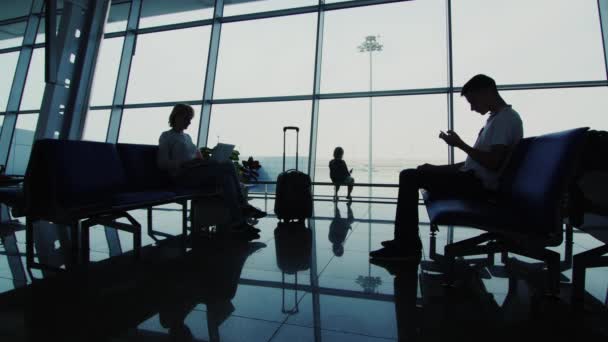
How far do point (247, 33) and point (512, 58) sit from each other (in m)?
4.17

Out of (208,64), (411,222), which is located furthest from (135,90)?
(411,222)

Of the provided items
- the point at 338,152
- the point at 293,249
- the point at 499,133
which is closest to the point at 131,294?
the point at 293,249

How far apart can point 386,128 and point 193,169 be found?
3.37 m

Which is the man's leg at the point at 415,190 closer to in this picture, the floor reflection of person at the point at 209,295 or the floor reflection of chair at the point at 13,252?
the floor reflection of person at the point at 209,295

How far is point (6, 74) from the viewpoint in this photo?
701 centimetres

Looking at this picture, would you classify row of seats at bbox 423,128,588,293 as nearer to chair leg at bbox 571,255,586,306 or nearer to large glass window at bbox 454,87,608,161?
chair leg at bbox 571,255,586,306

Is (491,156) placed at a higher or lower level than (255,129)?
lower

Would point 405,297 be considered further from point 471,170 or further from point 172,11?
point 172,11

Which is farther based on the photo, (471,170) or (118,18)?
A: (118,18)

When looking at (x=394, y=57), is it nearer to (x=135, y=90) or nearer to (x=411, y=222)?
(x=411, y=222)

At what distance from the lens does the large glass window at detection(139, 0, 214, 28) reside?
19.7 ft

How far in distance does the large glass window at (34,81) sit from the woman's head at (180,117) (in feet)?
19.3

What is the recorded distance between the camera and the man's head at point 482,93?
1.86m

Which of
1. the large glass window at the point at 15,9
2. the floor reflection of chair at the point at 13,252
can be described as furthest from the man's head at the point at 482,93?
the large glass window at the point at 15,9
